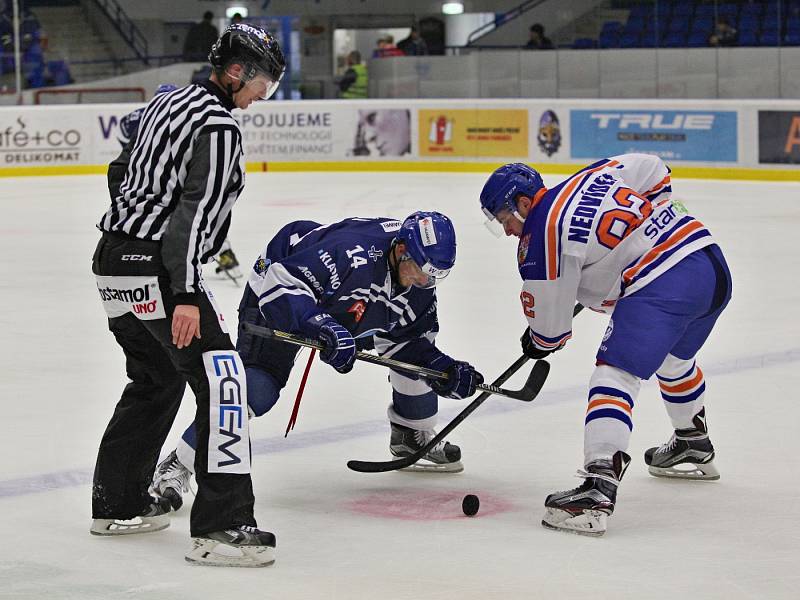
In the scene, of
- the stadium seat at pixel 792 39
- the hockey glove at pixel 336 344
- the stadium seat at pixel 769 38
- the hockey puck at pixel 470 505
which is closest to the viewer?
the hockey glove at pixel 336 344

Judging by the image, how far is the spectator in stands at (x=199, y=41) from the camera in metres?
16.3

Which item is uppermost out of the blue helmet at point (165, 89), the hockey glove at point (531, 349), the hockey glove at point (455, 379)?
the blue helmet at point (165, 89)

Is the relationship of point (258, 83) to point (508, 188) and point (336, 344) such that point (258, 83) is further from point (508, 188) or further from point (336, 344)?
point (508, 188)

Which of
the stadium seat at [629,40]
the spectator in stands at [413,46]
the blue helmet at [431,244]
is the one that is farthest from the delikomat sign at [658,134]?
the blue helmet at [431,244]

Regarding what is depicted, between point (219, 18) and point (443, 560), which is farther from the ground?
point (219, 18)

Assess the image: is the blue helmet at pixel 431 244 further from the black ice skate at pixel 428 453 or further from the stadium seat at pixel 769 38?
the stadium seat at pixel 769 38

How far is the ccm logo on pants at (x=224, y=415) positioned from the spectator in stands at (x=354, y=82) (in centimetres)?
1287

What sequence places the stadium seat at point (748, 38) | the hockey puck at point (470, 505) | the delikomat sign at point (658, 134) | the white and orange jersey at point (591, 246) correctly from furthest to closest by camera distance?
the stadium seat at point (748, 38)
the delikomat sign at point (658, 134)
the hockey puck at point (470, 505)
the white and orange jersey at point (591, 246)

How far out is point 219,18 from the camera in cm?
1742

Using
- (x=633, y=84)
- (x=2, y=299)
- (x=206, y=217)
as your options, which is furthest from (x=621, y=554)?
(x=633, y=84)

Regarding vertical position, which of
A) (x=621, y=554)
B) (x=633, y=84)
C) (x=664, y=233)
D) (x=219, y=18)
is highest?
(x=219, y=18)

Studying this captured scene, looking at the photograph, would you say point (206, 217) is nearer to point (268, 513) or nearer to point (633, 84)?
point (268, 513)

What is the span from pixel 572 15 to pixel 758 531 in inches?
500

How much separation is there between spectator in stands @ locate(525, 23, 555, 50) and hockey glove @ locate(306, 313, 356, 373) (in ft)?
40.5
